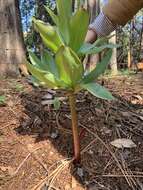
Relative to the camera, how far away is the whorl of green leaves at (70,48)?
1.32 metres

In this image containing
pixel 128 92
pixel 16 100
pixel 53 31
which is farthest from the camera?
pixel 128 92

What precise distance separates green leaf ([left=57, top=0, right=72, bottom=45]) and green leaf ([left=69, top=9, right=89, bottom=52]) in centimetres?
1

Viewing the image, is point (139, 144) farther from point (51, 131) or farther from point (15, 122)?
point (15, 122)

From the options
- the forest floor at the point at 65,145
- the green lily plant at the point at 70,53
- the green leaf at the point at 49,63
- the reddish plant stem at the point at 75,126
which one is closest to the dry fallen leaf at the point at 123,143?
the forest floor at the point at 65,145

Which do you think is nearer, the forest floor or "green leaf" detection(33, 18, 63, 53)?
"green leaf" detection(33, 18, 63, 53)

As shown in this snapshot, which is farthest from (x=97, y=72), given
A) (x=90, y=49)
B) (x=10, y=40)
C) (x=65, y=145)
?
(x=10, y=40)

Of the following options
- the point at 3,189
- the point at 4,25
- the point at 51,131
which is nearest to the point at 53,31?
the point at 51,131

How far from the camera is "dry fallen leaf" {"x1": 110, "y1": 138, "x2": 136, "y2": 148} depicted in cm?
162

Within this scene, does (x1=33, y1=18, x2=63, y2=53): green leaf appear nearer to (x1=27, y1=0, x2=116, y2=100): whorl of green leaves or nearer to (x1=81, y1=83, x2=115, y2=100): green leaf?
(x1=27, y1=0, x2=116, y2=100): whorl of green leaves

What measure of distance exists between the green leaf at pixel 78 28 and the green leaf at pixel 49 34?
5cm

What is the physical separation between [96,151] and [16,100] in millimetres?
545

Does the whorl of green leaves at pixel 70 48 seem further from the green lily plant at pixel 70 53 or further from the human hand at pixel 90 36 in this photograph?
the human hand at pixel 90 36

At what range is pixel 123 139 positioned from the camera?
1659 millimetres

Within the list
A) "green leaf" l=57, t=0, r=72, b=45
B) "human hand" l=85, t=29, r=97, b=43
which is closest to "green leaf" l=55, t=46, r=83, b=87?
"green leaf" l=57, t=0, r=72, b=45
